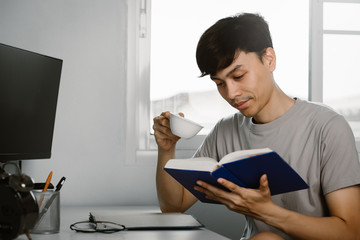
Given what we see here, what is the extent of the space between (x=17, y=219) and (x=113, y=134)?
113cm

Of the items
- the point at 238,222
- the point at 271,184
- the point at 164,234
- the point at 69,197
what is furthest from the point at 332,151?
the point at 69,197

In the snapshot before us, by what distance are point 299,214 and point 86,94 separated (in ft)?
3.70

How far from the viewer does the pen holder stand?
112 centimetres

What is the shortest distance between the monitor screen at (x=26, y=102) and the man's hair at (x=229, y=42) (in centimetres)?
57

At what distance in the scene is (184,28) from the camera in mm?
2168

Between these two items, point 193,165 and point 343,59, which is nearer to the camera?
point 193,165

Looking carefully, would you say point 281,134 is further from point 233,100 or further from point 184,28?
point 184,28

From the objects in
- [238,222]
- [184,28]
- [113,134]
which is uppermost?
[184,28]

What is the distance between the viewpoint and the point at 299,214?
1258 mm

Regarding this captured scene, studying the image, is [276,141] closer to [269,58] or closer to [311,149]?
[311,149]

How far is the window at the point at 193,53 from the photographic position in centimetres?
206

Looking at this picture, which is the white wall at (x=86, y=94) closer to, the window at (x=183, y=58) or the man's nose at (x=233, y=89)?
the window at (x=183, y=58)

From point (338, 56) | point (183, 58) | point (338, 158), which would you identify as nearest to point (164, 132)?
point (338, 158)

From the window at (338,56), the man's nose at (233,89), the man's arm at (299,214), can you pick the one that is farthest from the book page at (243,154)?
the window at (338,56)
